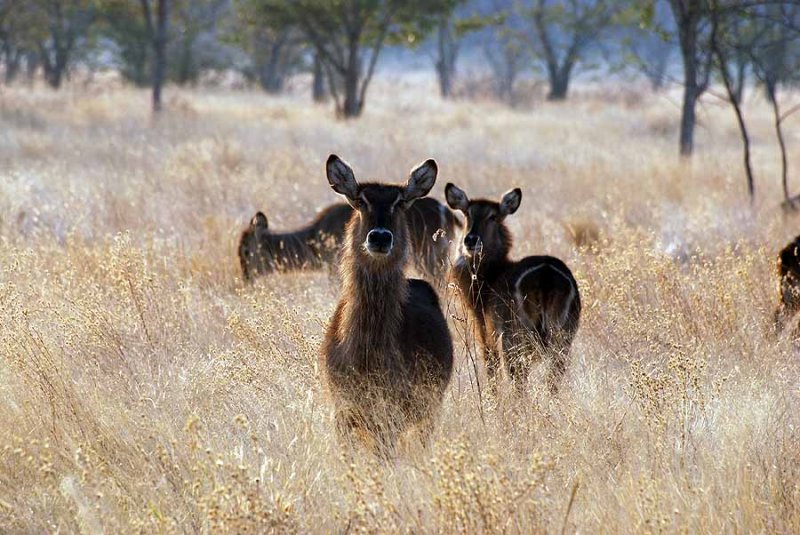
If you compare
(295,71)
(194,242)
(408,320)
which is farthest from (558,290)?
(295,71)

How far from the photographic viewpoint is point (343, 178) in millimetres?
4832

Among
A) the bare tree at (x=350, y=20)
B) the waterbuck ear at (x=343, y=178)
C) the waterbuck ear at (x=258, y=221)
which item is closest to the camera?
the waterbuck ear at (x=343, y=178)

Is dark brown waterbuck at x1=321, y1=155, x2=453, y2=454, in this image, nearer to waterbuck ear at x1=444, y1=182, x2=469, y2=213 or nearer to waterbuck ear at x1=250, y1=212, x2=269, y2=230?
waterbuck ear at x1=444, y1=182, x2=469, y2=213

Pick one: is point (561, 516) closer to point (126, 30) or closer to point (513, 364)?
point (513, 364)

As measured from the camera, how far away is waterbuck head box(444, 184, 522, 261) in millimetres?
6090

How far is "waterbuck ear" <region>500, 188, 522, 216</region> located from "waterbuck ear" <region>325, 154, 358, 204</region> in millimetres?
1609

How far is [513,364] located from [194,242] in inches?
181

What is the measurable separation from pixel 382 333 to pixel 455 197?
1732 mm

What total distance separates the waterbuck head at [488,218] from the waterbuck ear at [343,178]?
1.28 meters

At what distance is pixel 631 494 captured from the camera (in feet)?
12.1

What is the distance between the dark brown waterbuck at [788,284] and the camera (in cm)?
624

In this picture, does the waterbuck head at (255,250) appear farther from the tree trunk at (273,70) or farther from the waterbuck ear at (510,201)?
the tree trunk at (273,70)

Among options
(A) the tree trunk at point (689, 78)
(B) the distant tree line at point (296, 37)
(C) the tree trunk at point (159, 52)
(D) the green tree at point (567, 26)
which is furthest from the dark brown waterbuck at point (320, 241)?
(D) the green tree at point (567, 26)

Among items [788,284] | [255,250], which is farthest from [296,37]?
[788,284]
